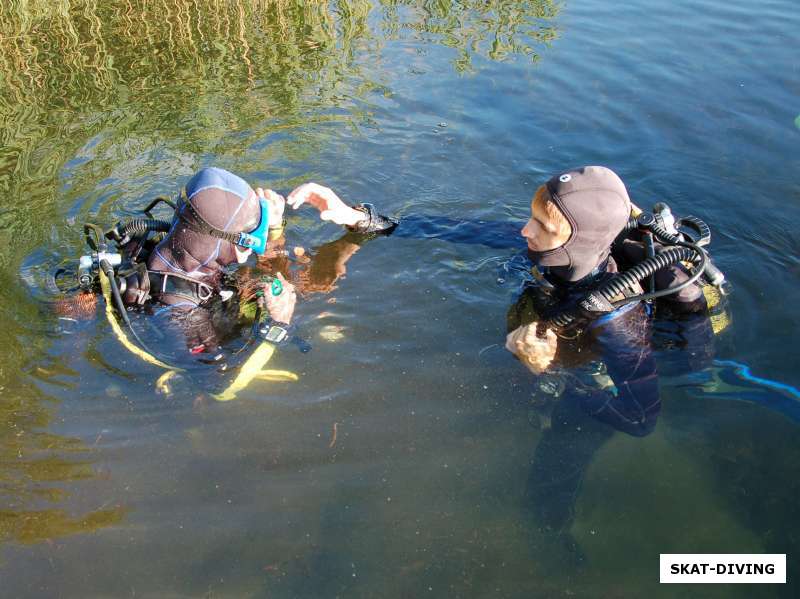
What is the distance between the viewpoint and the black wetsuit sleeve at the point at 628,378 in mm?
3482

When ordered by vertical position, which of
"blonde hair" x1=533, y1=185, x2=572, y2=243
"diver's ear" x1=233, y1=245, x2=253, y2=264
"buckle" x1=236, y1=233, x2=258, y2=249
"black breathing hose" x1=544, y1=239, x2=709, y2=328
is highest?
"blonde hair" x1=533, y1=185, x2=572, y2=243

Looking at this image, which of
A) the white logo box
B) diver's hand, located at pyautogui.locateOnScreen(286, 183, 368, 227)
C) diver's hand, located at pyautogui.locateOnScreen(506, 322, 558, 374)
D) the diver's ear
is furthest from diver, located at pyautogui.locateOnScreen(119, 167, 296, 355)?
the white logo box

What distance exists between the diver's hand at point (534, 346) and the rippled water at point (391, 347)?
258 mm

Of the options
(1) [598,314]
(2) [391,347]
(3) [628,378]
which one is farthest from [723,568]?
(2) [391,347]

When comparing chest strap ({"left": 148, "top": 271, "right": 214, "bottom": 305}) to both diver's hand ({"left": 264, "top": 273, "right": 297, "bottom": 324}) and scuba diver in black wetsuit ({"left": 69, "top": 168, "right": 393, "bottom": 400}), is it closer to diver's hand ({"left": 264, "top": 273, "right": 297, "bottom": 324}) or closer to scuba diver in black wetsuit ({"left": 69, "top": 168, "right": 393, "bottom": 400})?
scuba diver in black wetsuit ({"left": 69, "top": 168, "right": 393, "bottom": 400})

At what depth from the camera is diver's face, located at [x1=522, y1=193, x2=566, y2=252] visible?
3539 mm

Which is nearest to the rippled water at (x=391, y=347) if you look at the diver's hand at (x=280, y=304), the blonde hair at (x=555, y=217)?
the diver's hand at (x=280, y=304)

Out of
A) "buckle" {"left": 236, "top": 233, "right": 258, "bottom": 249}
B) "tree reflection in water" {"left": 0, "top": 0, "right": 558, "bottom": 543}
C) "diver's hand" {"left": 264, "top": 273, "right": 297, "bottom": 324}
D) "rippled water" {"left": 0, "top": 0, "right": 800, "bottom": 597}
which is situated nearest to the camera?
"rippled water" {"left": 0, "top": 0, "right": 800, "bottom": 597}

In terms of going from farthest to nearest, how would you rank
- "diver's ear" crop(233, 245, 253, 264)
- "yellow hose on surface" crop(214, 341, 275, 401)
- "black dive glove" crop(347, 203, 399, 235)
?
"black dive glove" crop(347, 203, 399, 235) → "diver's ear" crop(233, 245, 253, 264) → "yellow hose on surface" crop(214, 341, 275, 401)

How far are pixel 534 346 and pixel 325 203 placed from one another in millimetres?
1971

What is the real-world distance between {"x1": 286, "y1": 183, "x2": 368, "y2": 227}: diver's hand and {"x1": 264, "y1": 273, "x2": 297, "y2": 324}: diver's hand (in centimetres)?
62

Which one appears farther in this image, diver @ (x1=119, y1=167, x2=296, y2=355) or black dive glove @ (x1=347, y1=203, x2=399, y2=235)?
black dive glove @ (x1=347, y1=203, x2=399, y2=235)

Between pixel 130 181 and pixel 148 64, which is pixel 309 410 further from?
pixel 148 64

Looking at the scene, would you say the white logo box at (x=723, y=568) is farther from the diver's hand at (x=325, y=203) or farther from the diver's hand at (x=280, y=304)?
the diver's hand at (x=325, y=203)
